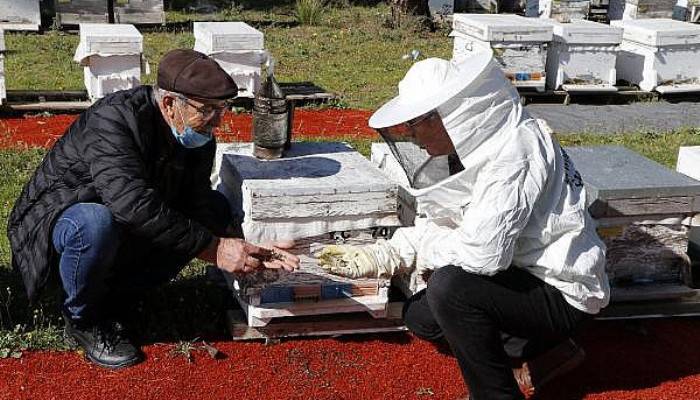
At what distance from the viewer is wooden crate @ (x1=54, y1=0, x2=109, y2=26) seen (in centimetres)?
1170

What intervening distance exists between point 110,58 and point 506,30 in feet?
11.0

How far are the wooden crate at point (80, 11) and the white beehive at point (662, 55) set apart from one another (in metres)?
6.66

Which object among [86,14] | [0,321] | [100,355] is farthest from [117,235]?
[86,14]

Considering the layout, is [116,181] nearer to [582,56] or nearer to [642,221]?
[642,221]

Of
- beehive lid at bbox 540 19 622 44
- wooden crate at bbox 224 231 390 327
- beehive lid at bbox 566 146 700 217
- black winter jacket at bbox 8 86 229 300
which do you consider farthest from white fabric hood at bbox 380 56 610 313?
beehive lid at bbox 540 19 622 44

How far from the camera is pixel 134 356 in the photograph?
3250 millimetres

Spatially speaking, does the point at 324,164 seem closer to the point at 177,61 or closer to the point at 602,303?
the point at 177,61

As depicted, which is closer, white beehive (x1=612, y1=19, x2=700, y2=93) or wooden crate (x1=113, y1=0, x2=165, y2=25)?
white beehive (x1=612, y1=19, x2=700, y2=93)

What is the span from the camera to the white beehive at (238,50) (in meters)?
7.19

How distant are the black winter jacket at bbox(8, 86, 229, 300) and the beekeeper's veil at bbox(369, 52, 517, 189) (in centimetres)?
75

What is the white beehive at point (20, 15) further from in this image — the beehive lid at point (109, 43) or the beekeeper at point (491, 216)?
the beekeeper at point (491, 216)

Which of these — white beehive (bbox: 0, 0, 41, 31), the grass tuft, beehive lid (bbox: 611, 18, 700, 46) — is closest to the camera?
beehive lid (bbox: 611, 18, 700, 46)

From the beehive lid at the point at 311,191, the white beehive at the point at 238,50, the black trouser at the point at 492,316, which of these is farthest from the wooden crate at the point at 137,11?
the black trouser at the point at 492,316

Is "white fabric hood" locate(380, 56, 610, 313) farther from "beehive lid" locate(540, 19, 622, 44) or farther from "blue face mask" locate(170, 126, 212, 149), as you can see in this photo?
"beehive lid" locate(540, 19, 622, 44)
